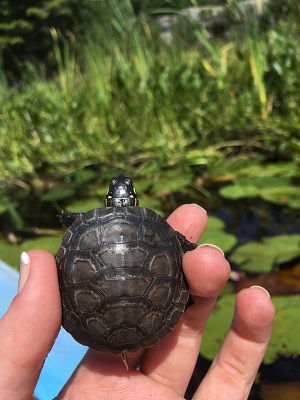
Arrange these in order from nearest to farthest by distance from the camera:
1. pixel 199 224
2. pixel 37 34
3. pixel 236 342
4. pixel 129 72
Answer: pixel 236 342, pixel 199 224, pixel 129 72, pixel 37 34

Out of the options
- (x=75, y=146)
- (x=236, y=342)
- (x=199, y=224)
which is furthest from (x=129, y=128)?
(x=236, y=342)

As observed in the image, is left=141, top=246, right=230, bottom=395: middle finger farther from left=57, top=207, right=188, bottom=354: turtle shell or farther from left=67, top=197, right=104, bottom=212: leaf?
left=67, top=197, right=104, bottom=212: leaf

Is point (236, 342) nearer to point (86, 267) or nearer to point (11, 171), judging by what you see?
point (86, 267)

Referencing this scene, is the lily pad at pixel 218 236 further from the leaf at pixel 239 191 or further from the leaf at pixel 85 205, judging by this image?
the leaf at pixel 85 205

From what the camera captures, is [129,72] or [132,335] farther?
[129,72]

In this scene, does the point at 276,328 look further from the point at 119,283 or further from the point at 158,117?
the point at 158,117
